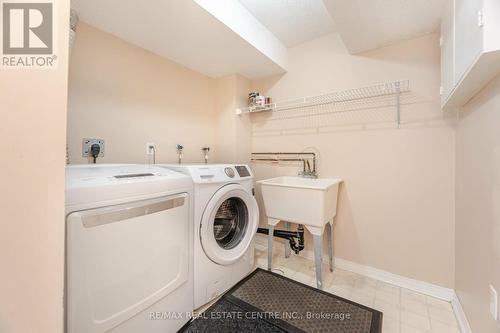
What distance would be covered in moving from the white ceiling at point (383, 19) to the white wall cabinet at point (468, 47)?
0.40 ft

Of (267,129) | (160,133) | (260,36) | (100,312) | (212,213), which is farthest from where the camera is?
(267,129)

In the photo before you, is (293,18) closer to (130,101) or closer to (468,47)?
(468,47)

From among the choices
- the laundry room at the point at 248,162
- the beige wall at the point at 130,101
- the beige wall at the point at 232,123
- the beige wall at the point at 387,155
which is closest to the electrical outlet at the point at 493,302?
the laundry room at the point at 248,162

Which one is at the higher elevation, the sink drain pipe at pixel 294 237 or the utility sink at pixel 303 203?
the utility sink at pixel 303 203

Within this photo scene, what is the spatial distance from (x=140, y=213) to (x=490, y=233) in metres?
1.63

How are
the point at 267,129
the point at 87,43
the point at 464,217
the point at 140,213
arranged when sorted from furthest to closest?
the point at 267,129 → the point at 87,43 → the point at 464,217 → the point at 140,213

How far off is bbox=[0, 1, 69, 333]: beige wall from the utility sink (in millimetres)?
1383

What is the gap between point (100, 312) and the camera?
90 centimetres

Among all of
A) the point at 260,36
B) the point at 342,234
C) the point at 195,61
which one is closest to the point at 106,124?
the point at 195,61

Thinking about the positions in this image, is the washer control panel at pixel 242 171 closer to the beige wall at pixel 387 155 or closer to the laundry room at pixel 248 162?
the laundry room at pixel 248 162

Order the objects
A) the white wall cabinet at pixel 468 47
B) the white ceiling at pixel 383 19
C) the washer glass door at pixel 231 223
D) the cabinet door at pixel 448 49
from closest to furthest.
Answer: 1. the white wall cabinet at pixel 468 47
2. the cabinet door at pixel 448 49
3. the white ceiling at pixel 383 19
4. the washer glass door at pixel 231 223

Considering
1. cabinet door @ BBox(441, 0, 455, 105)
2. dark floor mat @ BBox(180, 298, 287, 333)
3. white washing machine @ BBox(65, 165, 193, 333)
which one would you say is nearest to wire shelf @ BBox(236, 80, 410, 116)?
cabinet door @ BBox(441, 0, 455, 105)

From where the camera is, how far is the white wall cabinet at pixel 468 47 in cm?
74

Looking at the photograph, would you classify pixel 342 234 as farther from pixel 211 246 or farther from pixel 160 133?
pixel 160 133
